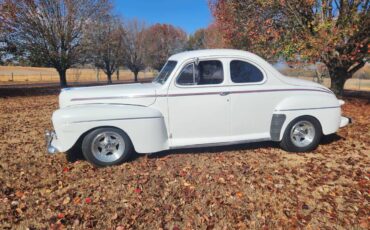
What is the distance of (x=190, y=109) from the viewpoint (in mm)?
5172

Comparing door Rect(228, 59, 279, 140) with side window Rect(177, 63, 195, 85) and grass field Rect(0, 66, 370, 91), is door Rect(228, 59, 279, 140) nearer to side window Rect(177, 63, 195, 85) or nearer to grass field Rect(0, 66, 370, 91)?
side window Rect(177, 63, 195, 85)

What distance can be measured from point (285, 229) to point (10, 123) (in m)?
8.53

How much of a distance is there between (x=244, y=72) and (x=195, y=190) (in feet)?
7.96

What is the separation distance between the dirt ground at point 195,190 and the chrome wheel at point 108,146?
22cm

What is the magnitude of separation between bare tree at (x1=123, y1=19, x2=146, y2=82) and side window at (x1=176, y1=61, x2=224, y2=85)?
31.7 meters

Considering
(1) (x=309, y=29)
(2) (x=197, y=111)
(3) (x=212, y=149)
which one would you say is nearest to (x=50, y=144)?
(2) (x=197, y=111)

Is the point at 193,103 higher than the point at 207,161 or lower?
higher

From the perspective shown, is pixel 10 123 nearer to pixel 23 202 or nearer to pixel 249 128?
pixel 23 202

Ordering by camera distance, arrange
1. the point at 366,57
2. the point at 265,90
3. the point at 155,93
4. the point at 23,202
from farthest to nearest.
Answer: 1. the point at 366,57
2. the point at 265,90
3. the point at 155,93
4. the point at 23,202

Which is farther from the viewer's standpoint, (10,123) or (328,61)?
(328,61)

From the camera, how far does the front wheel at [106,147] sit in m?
4.85

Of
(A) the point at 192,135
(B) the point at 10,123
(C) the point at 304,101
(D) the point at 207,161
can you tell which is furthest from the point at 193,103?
(B) the point at 10,123

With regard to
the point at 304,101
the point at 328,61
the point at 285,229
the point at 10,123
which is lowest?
the point at 285,229

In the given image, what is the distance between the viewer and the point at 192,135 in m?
5.28
